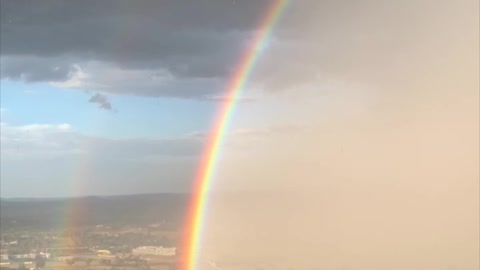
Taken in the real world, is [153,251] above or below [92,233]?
below

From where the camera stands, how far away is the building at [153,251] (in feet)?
17.9

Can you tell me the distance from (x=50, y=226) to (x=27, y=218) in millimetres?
228

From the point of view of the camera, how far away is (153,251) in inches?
217

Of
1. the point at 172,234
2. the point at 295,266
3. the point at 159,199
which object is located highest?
the point at 159,199

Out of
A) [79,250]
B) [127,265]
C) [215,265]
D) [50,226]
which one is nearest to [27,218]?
[50,226]

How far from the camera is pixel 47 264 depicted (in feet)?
17.4

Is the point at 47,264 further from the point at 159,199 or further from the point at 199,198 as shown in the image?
the point at 199,198

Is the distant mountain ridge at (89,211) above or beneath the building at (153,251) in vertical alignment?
above

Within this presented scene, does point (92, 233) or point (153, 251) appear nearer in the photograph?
point (153, 251)

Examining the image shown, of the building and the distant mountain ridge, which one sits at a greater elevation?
the distant mountain ridge

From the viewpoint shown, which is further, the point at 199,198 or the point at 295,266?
the point at 199,198

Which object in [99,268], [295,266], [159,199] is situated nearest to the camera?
[99,268]

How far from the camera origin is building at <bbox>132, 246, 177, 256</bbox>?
17.9 feet

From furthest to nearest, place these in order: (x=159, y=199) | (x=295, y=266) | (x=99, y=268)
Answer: (x=159, y=199)
(x=295, y=266)
(x=99, y=268)
